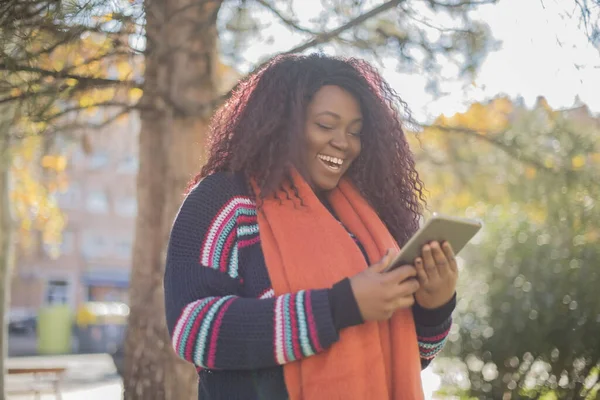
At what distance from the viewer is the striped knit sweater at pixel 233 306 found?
67.8 inches

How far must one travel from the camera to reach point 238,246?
6.20 feet

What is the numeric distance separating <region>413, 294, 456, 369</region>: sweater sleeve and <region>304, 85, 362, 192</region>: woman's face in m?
0.45

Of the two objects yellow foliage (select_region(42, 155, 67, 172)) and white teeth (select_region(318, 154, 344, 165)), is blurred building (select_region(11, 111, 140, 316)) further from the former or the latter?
white teeth (select_region(318, 154, 344, 165))

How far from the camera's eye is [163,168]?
4637 mm

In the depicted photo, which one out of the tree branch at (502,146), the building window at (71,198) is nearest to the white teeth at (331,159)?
the tree branch at (502,146)

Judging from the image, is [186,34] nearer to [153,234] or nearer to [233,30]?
[233,30]

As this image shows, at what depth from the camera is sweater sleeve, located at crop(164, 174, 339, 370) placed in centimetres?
172

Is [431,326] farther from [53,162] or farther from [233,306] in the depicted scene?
[53,162]

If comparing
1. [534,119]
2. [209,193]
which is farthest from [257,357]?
[534,119]

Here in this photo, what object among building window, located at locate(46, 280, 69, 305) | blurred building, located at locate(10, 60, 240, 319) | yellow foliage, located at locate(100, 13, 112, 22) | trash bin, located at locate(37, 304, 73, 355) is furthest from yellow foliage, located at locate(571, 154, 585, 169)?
building window, located at locate(46, 280, 69, 305)

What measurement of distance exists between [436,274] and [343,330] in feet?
0.93

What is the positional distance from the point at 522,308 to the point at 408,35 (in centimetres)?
294

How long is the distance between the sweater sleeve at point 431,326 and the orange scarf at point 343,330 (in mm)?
75

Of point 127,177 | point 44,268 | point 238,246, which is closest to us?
point 238,246
